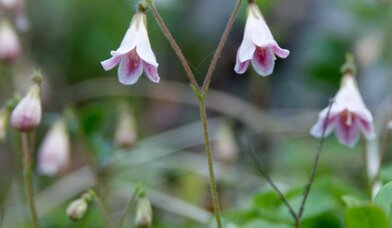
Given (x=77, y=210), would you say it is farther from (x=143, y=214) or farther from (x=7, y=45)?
(x=7, y=45)

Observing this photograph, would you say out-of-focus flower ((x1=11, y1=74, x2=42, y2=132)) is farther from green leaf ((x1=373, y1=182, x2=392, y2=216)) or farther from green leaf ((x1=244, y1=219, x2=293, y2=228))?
green leaf ((x1=373, y1=182, x2=392, y2=216))

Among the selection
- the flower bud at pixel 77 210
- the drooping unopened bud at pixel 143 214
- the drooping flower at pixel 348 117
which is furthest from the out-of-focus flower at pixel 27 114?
the drooping flower at pixel 348 117

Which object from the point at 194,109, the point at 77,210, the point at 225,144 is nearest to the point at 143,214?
the point at 77,210

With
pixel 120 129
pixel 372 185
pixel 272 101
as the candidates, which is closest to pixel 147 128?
pixel 272 101

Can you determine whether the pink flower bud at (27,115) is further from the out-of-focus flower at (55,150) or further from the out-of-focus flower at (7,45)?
the out-of-focus flower at (7,45)

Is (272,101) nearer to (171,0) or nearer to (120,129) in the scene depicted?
(171,0)

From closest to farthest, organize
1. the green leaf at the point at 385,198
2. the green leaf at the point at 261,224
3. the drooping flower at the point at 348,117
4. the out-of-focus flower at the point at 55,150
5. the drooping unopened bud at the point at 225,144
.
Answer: the green leaf at the point at 385,198, the drooping flower at the point at 348,117, the green leaf at the point at 261,224, the out-of-focus flower at the point at 55,150, the drooping unopened bud at the point at 225,144
